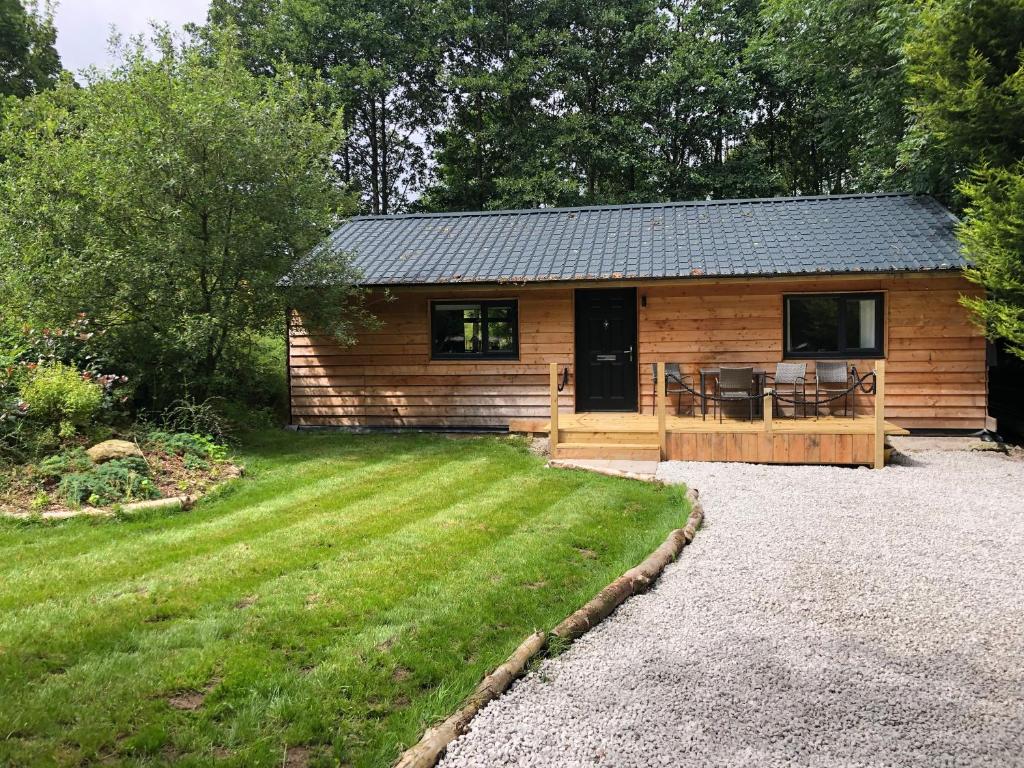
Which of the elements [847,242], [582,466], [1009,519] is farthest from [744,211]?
[1009,519]

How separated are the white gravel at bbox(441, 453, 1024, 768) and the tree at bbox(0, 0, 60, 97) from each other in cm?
2737

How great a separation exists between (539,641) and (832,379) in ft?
27.0

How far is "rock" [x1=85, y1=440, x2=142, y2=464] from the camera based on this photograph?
686cm

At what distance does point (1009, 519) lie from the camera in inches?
235

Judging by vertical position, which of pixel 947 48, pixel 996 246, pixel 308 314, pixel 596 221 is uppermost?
pixel 947 48

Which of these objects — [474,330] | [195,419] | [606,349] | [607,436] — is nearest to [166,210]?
[195,419]

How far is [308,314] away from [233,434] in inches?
84.9

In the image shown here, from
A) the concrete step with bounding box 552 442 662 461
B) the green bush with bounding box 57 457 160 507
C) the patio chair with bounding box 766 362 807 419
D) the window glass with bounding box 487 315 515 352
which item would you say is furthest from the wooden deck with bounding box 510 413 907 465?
the green bush with bounding box 57 457 160 507

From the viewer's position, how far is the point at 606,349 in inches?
441

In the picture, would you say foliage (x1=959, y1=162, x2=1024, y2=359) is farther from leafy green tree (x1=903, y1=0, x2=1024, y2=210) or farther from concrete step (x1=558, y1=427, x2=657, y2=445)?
concrete step (x1=558, y1=427, x2=657, y2=445)

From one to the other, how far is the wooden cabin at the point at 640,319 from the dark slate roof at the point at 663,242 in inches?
1.9

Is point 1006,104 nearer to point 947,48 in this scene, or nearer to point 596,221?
point 947,48

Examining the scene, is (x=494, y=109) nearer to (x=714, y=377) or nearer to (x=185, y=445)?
(x=714, y=377)

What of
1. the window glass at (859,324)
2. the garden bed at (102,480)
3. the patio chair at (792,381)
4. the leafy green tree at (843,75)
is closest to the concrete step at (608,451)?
the patio chair at (792,381)
